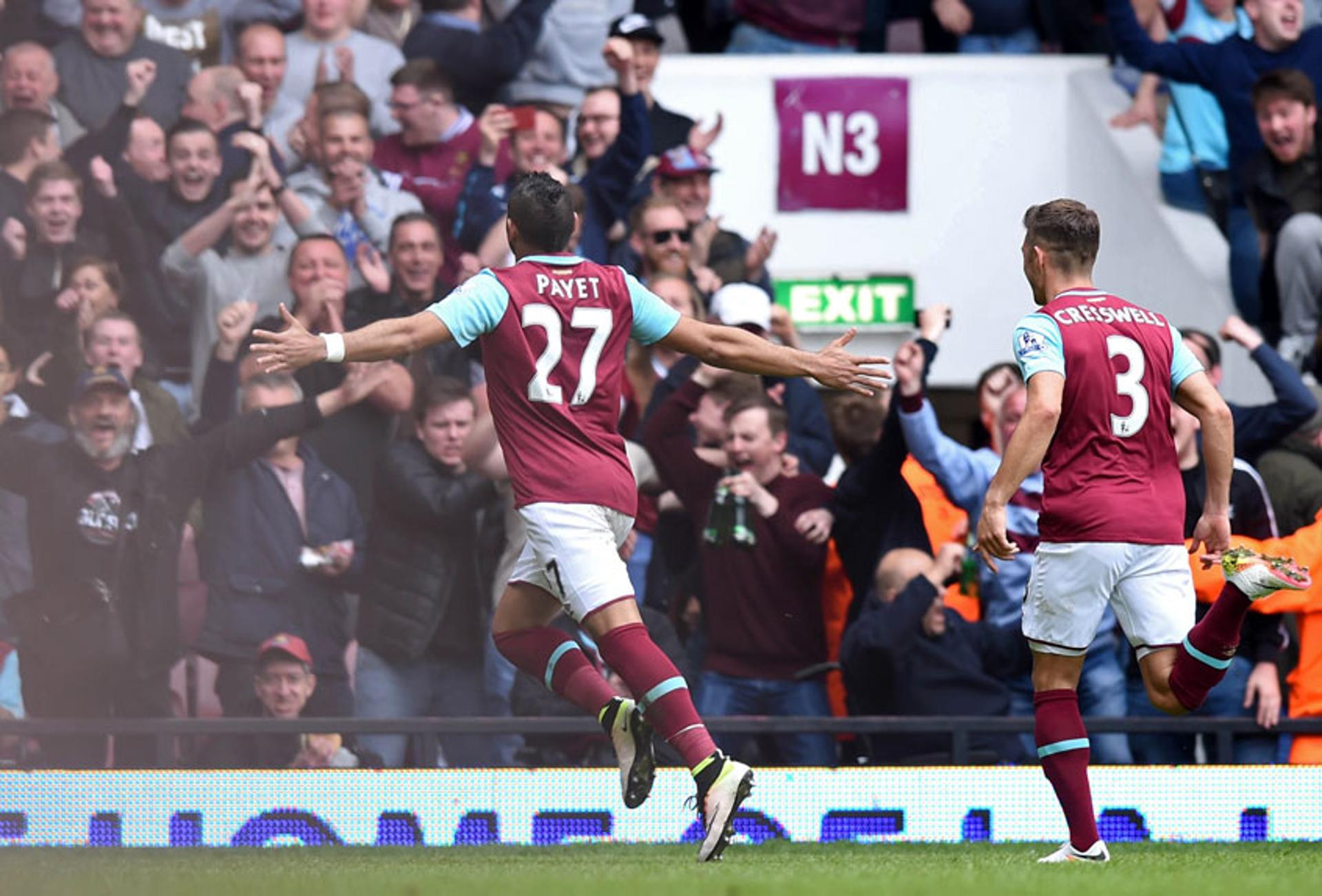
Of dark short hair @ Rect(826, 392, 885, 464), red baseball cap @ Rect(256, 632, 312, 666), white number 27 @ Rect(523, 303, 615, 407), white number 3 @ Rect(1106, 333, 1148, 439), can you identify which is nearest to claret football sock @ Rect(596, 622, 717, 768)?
white number 27 @ Rect(523, 303, 615, 407)

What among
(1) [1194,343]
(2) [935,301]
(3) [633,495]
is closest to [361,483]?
(3) [633,495]

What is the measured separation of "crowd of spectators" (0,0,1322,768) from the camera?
9648mm

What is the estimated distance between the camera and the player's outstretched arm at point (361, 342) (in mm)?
6863

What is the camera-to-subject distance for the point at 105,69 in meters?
11.7

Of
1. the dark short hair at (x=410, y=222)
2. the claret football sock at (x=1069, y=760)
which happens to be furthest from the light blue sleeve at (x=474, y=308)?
the dark short hair at (x=410, y=222)

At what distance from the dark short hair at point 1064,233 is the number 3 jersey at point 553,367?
1372 millimetres

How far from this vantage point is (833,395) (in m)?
11.5

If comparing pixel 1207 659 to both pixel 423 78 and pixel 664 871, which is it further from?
pixel 423 78

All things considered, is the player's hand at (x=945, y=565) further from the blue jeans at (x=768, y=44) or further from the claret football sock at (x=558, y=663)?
the blue jeans at (x=768, y=44)

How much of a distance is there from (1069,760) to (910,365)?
285cm

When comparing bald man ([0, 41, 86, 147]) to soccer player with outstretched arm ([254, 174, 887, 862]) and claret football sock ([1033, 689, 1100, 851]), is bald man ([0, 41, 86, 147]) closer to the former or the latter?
soccer player with outstretched arm ([254, 174, 887, 862])

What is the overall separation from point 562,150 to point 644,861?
5.09m

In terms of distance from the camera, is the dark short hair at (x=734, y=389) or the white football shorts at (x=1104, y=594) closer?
the white football shorts at (x=1104, y=594)

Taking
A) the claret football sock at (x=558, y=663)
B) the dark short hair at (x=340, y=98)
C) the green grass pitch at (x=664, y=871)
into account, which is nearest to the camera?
the green grass pitch at (x=664, y=871)
